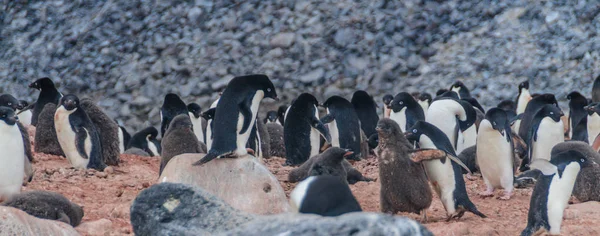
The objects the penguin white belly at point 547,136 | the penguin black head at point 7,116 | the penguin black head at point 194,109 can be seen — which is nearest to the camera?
the penguin black head at point 7,116

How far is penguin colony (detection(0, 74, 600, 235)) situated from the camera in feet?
21.7

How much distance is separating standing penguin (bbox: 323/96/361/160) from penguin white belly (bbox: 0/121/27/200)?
523cm

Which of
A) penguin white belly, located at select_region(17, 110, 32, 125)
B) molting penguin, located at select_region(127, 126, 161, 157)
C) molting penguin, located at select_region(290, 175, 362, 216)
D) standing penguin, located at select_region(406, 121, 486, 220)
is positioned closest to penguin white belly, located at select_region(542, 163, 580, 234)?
standing penguin, located at select_region(406, 121, 486, 220)

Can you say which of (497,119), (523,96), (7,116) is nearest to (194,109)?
(497,119)

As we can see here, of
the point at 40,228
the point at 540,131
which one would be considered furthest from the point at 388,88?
the point at 40,228

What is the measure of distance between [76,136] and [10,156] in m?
2.42

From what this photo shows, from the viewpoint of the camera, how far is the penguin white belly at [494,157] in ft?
28.8

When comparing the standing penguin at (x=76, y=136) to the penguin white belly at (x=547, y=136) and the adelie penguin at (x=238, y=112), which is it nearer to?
the adelie penguin at (x=238, y=112)

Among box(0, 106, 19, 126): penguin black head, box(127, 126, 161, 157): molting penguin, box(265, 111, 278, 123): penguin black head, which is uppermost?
box(0, 106, 19, 126): penguin black head

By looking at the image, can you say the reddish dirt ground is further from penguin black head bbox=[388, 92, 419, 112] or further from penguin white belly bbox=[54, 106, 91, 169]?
penguin black head bbox=[388, 92, 419, 112]

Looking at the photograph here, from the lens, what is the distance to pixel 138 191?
7891 millimetres

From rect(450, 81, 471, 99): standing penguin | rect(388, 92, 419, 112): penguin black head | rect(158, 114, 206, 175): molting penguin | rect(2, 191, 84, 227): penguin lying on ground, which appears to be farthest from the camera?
rect(450, 81, 471, 99): standing penguin

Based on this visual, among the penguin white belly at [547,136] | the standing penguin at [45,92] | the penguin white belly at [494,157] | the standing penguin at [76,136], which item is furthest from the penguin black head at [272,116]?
the penguin white belly at [494,157]

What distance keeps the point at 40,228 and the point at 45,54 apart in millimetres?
13766
